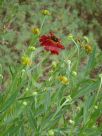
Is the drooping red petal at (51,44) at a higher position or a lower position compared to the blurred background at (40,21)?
higher

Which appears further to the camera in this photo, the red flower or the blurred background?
the blurred background

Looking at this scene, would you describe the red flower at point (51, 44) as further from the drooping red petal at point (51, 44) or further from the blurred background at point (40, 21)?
the blurred background at point (40, 21)

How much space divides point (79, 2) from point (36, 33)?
7.97 ft

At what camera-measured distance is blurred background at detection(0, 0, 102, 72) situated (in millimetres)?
3301

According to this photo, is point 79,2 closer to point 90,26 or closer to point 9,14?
point 90,26

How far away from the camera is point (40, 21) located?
3.65m

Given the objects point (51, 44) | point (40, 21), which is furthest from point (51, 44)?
point (40, 21)

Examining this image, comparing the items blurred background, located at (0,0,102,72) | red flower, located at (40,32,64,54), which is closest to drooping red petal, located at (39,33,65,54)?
red flower, located at (40,32,64,54)

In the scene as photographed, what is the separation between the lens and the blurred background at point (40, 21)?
10.8 feet

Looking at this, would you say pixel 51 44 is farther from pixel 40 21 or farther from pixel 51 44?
pixel 40 21

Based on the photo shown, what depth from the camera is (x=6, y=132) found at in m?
1.63

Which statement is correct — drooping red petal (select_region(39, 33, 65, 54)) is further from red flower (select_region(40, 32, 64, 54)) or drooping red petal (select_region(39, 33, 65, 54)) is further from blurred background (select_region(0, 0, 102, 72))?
blurred background (select_region(0, 0, 102, 72))

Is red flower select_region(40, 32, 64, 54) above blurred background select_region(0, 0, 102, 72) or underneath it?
above

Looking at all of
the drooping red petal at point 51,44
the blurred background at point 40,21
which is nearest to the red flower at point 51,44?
the drooping red petal at point 51,44
